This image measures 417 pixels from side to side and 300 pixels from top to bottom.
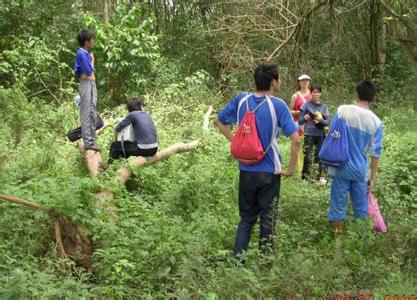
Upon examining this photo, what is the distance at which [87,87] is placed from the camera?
734cm

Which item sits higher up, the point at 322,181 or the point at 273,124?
the point at 273,124

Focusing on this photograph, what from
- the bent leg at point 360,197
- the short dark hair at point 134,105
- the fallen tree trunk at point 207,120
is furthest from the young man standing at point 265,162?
the fallen tree trunk at point 207,120

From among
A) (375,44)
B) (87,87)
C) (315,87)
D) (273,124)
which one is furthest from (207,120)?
(375,44)

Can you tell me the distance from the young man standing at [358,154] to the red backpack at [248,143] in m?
1.09

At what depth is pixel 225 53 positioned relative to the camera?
14.2m

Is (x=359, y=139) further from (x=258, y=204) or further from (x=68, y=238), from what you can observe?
(x=68, y=238)

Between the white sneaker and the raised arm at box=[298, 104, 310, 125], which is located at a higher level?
the raised arm at box=[298, 104, 310, 125]

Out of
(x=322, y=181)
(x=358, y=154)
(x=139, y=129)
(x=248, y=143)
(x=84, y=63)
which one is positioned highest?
(x=84, y=63)

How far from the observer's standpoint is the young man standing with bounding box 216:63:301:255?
4.67m

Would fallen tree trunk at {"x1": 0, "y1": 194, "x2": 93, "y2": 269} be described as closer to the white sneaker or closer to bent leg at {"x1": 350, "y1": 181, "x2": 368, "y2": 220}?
bent leg at {"x1": 350, "y1": 181, "x2": 368, "y2": 220}

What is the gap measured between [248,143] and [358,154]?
52.6 inches

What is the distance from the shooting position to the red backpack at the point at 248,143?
463cm

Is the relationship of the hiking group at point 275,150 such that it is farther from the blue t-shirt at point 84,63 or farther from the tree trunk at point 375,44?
the tree trunk at point 375,44

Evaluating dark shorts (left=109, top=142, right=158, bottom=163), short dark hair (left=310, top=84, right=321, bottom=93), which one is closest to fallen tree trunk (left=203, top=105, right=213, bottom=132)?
short dark hair (left=310, top=84, right=321, bottom=93)
